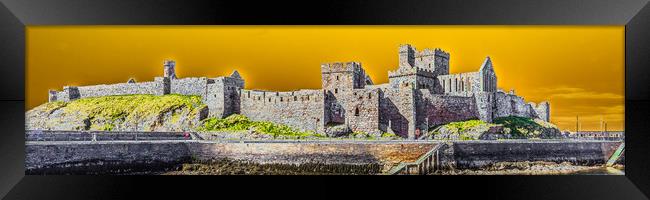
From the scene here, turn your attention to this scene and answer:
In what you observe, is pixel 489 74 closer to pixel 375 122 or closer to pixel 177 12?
pixel 375 122

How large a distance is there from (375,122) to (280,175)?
3.46 m

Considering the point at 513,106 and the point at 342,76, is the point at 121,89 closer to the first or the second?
the point at 342,76

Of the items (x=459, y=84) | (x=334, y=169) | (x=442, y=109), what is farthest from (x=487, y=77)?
(x=334, y=169)

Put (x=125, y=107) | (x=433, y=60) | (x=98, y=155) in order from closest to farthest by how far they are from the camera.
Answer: (x=98, y=155)
(x=433, y=60)
(x=125, y=107)

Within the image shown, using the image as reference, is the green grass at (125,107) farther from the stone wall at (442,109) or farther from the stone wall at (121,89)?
the stone wall at (442,109)

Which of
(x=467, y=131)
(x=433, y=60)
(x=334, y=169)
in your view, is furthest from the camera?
(x=467, y=131)

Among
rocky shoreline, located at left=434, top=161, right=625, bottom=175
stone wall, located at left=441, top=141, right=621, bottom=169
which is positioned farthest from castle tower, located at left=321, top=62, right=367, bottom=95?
rocky shoreline, located at left=434, top=161, right=625, bottom=175

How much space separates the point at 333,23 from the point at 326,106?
3.75 metres

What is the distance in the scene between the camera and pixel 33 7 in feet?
49.0

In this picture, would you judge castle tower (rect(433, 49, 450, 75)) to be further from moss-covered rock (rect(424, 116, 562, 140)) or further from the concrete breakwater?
the concrete breakwater

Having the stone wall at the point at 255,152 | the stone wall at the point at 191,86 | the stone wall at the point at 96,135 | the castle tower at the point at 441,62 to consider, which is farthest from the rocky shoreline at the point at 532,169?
the stone wall at the point at 96,135

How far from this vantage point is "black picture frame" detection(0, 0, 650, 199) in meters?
14.9

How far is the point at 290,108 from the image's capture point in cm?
1833

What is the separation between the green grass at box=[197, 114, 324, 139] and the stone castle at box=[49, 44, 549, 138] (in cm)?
17
